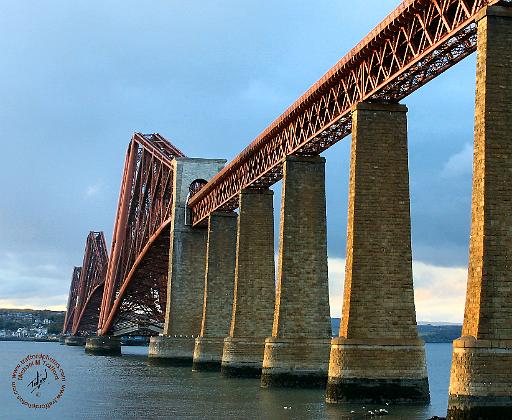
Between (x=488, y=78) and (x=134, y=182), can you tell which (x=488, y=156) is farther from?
Answer: (x=134, y=182)

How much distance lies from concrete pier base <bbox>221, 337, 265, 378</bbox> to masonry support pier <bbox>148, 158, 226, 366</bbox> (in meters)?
22.3

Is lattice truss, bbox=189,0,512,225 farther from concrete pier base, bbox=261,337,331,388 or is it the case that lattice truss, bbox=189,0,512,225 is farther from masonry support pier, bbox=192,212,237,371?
masonry support pier, bbox=192,212,237,371

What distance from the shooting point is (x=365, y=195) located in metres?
42.6

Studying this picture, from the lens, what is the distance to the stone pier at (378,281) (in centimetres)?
4122

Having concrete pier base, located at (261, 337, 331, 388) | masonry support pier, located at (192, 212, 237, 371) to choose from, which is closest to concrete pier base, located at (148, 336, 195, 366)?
masonry support pier, located at (192, 212, 237, 371)

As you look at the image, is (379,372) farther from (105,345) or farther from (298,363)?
(105,345)

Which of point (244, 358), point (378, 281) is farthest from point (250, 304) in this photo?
point (378, 281)

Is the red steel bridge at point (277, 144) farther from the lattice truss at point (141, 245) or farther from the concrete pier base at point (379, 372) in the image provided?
the concrete pier base at point (379, 372)

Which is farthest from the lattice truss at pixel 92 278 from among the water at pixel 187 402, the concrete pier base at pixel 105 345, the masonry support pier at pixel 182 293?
the water at pixel 187 402

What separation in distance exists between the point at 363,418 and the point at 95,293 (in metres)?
144

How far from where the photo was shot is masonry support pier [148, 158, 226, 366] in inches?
3420

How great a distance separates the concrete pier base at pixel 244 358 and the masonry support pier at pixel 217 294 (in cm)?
1183

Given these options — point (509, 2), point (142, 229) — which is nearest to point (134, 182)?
point (142, 229)

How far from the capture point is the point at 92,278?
19488cm
